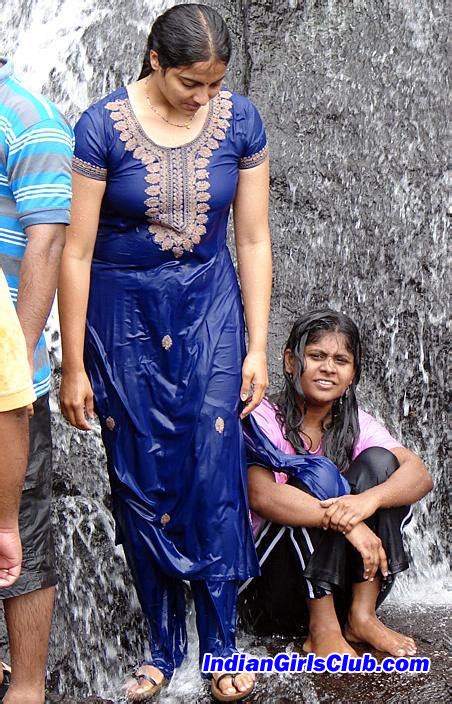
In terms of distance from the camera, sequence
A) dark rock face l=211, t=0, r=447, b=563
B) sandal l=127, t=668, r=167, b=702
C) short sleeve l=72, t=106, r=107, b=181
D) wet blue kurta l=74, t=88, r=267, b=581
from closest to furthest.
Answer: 1. short sleeve l=72, t=106, r=107, b=181
2. wet blue kurta l=74, t=88, r=267, b=581
3. sandal l=127, t=668, r=167, b=702
4. dark rock face l=211, t=0, r=447, b=563

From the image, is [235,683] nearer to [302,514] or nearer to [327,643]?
[327,643]

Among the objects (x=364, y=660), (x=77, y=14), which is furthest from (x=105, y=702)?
(x=77, y=14)

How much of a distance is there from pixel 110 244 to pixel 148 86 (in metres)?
0.48

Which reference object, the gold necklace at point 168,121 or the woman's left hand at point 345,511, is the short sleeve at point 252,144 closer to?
the gold necklace at point 168,121

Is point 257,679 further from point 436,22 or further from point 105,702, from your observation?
point 436,22

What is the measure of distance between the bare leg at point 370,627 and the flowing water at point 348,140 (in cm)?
163

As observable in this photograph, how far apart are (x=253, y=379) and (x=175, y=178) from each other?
66cm

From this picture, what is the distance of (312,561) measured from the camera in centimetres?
385

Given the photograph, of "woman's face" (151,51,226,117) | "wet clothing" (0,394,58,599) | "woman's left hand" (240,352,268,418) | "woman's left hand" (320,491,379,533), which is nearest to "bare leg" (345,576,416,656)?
"woman's left hand" (320,491,379,533)

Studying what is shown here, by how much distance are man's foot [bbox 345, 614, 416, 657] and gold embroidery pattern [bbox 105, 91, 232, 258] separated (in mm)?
1413

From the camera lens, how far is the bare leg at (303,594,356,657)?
3842 millimetres

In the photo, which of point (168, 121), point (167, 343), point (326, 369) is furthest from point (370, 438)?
point (168, 121)

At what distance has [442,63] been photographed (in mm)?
6371

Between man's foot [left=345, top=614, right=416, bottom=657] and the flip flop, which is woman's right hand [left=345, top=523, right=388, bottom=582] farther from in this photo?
the flip flop
